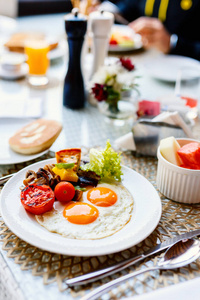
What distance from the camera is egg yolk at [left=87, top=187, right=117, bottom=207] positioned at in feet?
2.96

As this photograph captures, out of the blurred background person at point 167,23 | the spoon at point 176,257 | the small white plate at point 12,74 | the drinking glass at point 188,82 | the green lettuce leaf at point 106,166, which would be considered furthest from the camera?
the blurred background person at point 167,23

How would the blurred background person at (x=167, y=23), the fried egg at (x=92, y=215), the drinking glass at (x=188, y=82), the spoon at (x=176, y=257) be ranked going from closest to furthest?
the spoon at (x=176, y=257) → the fried egg at (x=92, y=215) → the drinking glass at (x=188, y=82) → the blurred background person at (x=167, y=23)

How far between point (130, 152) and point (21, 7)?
415 cm

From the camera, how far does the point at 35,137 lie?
1209 mm

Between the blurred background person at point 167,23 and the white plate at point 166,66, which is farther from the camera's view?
the blurred background person at point 167,23

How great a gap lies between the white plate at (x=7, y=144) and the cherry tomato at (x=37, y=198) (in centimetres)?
24

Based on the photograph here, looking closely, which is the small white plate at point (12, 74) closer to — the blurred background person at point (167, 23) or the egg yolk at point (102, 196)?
the blurred background person at point (167, 23)

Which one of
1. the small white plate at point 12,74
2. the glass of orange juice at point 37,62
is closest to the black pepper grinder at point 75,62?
the glass of orange juice at point 37,62

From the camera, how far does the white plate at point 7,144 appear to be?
3.71 feet

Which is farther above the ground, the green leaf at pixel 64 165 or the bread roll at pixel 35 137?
the green leaf at pixel 64 165

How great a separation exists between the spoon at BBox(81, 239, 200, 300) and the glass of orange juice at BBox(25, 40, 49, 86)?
4.22ft

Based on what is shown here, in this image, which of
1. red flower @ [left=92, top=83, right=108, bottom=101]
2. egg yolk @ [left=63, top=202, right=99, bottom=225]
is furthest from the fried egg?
red flower @ [left=92, top=83, right=108, bottom=101]

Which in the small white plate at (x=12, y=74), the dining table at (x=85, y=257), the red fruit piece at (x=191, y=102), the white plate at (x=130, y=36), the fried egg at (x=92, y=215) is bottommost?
the dining table at (x=85, y=257)

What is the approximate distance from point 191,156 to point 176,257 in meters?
0.32
